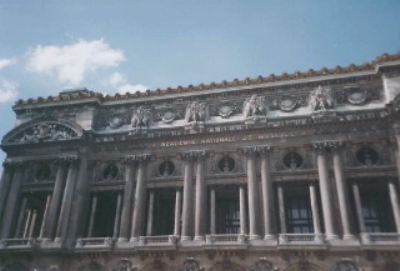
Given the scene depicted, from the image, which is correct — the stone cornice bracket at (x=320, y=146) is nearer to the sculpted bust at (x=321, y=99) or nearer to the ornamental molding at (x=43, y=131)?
the sculpted bust at (x=321, y=99)

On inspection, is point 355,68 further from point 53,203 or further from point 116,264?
point 53,203

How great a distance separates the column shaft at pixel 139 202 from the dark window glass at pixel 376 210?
16.1 meters

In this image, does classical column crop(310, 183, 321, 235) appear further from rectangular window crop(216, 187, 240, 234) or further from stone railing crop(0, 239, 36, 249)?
stone railing crop(0, 239, 36, 249)

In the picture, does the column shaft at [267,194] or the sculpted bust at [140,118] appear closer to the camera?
the column shaft at [267,194]

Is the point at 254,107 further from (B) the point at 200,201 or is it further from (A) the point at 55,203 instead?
(A) the point at 55,203

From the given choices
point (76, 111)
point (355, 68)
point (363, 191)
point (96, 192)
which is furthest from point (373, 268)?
point (76, 111)

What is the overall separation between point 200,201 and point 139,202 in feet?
15.9

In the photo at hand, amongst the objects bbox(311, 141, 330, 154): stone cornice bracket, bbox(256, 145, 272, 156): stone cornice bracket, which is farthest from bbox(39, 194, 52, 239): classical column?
bbox(311, 141, 330, 154): stone cornice bracket

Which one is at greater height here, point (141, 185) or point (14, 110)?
point (14, 110)

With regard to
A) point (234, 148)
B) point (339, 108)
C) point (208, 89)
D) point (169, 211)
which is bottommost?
point (169, 211)

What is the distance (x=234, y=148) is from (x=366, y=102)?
1046 centimetres

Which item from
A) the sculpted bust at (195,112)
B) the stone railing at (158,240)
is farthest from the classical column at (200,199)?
the sculpted bust at (195,112)

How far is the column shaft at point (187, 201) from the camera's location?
93.4ft

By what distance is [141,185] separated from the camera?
3117cm
